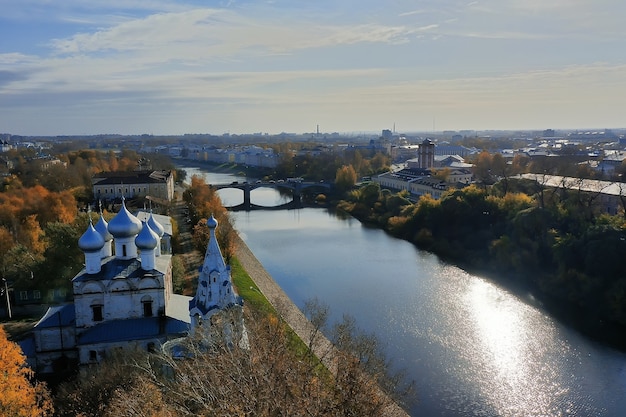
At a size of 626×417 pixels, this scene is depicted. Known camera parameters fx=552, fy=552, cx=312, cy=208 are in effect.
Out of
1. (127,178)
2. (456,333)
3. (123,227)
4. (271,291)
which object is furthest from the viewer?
(127,178)

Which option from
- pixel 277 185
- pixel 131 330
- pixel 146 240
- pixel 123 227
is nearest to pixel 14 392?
pixel 131 330

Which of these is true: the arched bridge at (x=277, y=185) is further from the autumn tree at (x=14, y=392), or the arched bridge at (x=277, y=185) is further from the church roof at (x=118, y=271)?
the autumn tree at (x=14, y=392)

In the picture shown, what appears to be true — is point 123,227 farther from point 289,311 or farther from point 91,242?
point 289,311

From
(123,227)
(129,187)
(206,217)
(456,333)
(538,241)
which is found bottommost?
(456,333)

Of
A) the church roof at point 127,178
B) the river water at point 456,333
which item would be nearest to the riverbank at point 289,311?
the river water at point 456,333

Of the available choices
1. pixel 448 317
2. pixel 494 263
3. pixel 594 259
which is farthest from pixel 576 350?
pixel 494 263

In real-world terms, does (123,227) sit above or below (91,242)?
above

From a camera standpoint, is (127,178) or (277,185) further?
(277,185)

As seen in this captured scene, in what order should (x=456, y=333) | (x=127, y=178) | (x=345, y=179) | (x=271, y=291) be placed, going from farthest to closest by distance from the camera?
1. (x=345, y=179)
2. (x=127, y=178)
3. (x=271, y=291)
4. (x=456, y=333)
